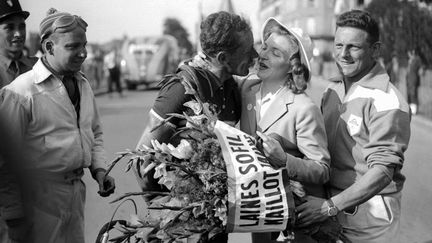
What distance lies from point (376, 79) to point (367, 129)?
0.25 meters

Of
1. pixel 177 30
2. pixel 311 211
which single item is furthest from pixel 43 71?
pixel 177 30

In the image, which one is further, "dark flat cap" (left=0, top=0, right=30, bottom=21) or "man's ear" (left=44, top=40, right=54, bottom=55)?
"dark flat cap" (left=0, top=0, right=30, bottom=21)

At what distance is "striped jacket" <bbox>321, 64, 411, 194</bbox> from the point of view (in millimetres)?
3141

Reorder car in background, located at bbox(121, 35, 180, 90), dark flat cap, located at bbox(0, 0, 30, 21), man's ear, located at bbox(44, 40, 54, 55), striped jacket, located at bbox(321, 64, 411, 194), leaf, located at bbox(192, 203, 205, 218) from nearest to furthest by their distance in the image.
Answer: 1. leaf, located at bbox(192, 203, 205, 218)
2. striped jacket, located at bbox(321, 64, 411, 194)
3. man's ear, located at bbox(44, 40, 54, 55)
4. dark flat cap, located at bbox(0, 0, 30, 21)
5. car in background, located at bbox(121, 35, 180, 90)

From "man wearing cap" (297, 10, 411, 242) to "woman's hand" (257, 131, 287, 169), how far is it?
25 centimetres

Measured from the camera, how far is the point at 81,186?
3971 mm

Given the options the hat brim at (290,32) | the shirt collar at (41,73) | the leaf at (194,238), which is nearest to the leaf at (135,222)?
the leaf at (194,238)

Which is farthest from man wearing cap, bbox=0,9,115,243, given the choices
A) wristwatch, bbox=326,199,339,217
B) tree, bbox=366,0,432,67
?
tree, bbox=366,0,432,67

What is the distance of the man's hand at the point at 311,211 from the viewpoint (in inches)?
116

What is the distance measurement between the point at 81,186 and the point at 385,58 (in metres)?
23.6

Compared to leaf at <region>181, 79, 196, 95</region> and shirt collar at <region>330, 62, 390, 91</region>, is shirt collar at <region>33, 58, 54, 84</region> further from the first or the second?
shirt collar at <region>330, 62, 390, 91</region>

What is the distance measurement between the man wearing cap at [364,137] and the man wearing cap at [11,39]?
7.47ft

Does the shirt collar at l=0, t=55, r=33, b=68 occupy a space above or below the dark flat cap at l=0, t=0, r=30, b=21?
below

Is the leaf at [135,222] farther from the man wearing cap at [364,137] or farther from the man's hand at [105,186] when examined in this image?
the man's hand at [105,186]
